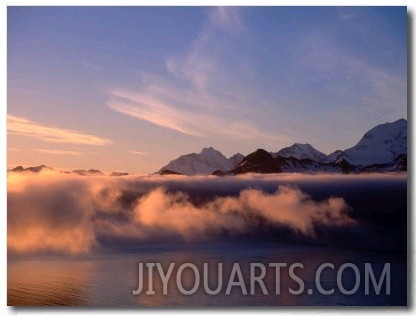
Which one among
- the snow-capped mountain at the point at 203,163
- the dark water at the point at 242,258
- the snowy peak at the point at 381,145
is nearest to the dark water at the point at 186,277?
the dark water at the point at 242,258

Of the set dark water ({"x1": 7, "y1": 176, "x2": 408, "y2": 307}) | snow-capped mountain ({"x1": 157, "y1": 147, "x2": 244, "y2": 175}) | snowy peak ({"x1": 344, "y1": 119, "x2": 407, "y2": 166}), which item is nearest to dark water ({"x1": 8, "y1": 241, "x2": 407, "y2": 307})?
dark water ({"x1": 7, "y1": 176, "x2": 408, "y2": 307})

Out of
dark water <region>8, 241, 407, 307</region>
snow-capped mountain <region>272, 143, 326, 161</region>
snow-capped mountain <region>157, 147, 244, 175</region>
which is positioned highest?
snow-capped mountain <region>272, 143, 326, 161</region>

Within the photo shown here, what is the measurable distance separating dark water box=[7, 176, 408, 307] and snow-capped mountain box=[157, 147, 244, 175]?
71 millimetres

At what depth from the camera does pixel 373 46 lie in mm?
3924

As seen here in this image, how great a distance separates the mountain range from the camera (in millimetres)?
3895

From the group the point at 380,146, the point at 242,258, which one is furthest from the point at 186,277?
the point at 380,146

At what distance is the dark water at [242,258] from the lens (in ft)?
12.8

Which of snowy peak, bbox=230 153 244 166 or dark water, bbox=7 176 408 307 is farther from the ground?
snowy peak, bbox=230 153 244 166

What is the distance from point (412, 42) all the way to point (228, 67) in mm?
1036

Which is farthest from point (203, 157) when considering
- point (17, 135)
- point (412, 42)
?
point (412, 42)

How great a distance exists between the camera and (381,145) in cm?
386

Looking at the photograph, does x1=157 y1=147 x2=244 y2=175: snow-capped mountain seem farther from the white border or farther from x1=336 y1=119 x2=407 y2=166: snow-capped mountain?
the white border
